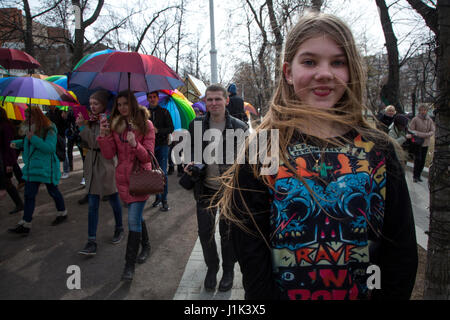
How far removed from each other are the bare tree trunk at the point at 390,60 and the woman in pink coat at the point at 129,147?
9.76 ft

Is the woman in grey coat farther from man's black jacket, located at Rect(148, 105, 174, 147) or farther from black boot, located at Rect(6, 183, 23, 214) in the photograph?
black boot, located at Rect(6, 183, 23, 214)

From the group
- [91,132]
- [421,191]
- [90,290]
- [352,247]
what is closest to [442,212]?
[352,247]

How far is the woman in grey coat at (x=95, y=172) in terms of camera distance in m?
3.78

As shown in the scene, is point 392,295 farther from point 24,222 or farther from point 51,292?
point 24,222

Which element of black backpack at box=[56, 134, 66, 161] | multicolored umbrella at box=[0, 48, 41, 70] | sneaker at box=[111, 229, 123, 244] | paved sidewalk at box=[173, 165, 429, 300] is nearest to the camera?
paved sidewalk at box=[173, 165, 429, 300]

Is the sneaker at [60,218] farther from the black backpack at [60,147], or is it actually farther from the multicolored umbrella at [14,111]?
the multicolored umbrella at [14,111]

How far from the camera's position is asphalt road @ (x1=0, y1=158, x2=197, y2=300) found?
3.14m

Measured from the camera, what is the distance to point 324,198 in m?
1.07

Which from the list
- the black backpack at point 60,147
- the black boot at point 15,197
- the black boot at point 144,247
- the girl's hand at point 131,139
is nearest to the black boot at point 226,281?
the black boot at point 144,247

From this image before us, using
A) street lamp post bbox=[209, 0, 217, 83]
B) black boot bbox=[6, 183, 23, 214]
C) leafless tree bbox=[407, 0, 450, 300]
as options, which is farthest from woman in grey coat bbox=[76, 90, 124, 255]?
street lamp post bbox=[209, 0, 217, 83]

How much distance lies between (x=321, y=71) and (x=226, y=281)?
2.64 m

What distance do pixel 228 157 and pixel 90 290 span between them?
1.96 metres

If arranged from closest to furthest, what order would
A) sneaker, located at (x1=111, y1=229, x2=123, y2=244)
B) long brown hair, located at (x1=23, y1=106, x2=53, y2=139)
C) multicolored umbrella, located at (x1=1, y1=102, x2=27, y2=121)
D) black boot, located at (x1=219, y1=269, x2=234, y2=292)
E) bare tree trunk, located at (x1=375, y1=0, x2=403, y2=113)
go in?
black boot, located at (x1=219, y1=269, x2=234, y2=292)
bare tree trunk, located at (x1=375, y1=0, x2=403, y2=113)
sneaker, located at (x1=111, y1=229, x2=123, y2=244)
long brown hair, located at (x1=23, y1=106, x2=53, y2=139)
multicolored umbrella, located at (x1=1, y1=102, x2=27, y2=121)

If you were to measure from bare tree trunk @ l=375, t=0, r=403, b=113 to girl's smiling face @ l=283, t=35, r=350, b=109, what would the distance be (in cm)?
281
